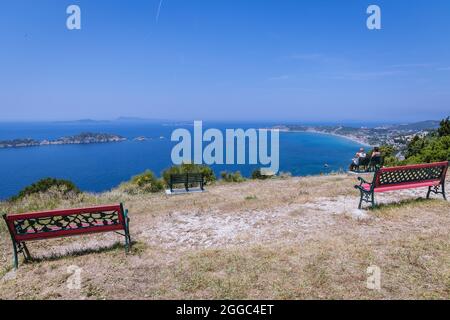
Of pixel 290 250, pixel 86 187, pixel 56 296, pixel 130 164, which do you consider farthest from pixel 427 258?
pixel 130 164

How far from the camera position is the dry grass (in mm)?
3455

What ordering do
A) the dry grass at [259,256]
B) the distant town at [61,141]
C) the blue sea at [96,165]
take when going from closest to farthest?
1. the dry grass at [259,256]
2. the blue sea at [96,165]
3. the distant town at [61,141]

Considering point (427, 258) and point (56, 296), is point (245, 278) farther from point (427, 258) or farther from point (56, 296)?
point (427, 258)

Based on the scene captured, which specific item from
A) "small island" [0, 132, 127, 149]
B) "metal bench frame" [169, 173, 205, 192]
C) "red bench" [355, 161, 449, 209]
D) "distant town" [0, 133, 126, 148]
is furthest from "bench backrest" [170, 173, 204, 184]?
"distant town" [0, 133, 126, 148]

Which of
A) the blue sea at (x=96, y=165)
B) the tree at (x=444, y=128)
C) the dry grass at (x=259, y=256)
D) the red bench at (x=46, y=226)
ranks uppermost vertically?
the tree at (x=444, y=128)

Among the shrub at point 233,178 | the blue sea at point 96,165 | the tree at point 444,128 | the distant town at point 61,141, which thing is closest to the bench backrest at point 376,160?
the shrub at point 233,178

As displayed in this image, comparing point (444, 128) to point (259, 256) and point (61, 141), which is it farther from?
point (61, 141)

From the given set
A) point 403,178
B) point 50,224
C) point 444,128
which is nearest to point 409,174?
point 403,178

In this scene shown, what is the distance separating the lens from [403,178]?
22.3 feet

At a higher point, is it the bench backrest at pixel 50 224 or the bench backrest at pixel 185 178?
the bench backrest at pixel 50 224

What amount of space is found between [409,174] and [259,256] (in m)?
4.85

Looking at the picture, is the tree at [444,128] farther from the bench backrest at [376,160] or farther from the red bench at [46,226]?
the red bench at [46,226]

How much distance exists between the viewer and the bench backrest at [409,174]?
651 centimetres
